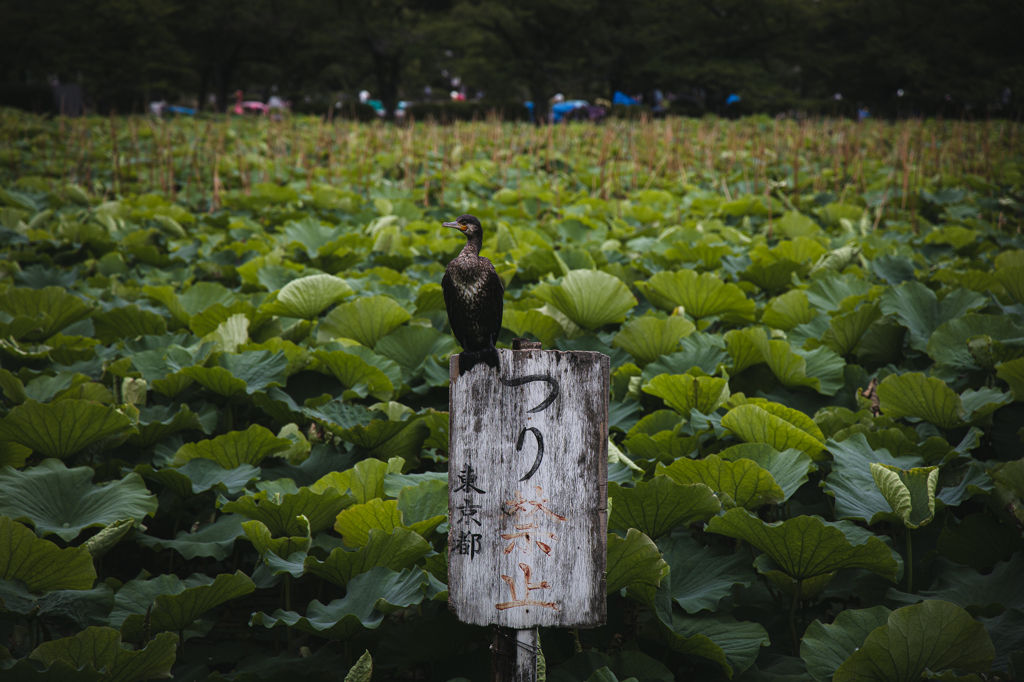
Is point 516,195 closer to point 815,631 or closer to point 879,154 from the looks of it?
point 815,631

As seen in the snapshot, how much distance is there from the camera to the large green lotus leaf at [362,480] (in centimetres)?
144

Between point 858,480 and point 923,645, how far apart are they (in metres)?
0.49

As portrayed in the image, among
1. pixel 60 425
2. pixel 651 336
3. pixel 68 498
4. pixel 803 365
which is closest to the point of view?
pixel 68 498

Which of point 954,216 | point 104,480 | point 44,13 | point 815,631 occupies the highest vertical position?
point 44,13

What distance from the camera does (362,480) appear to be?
146cm

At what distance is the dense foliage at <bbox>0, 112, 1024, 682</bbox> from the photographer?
3.84 feet

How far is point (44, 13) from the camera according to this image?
15328mm

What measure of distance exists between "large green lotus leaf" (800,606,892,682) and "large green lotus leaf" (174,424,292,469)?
119cm

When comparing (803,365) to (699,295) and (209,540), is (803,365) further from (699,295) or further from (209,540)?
(209,540)

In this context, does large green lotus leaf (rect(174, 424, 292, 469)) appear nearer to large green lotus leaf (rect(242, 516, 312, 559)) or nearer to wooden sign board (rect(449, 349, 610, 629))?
large green lotus leaf (rect(242, 516, 312, 559))

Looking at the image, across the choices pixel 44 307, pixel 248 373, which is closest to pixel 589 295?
pixel 248 373

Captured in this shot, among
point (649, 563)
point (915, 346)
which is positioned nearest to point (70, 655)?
point (649, 563)

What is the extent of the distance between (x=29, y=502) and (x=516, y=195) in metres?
3.86

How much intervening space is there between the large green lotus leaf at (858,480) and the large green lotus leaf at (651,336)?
25.7 inches
